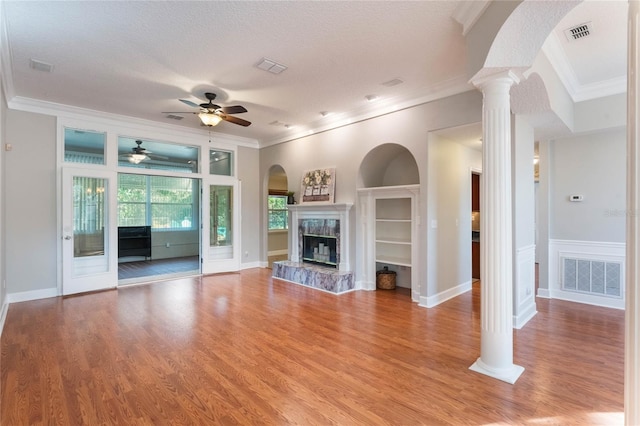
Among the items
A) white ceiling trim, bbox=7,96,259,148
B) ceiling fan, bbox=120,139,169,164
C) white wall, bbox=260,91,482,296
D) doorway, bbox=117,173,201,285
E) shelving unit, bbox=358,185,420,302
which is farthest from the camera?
doorway, bbox=117,173,201,285

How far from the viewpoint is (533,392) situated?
2406 millimetres

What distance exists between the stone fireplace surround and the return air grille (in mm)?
3412

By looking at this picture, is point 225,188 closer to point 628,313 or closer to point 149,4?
point 149,4

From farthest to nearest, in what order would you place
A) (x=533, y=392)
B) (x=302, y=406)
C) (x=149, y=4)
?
(x=149, y=4)
(x=533, y=392)
(x=302, y=406)

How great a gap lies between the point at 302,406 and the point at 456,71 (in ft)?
13.2

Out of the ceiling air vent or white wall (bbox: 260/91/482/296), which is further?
white wall (bbox: 260/91/482/296)

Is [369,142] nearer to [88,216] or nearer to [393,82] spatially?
[393,82]

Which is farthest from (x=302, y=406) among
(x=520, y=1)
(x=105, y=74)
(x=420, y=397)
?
(x=105, y=74)

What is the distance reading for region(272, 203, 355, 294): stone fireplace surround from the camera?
5520mm

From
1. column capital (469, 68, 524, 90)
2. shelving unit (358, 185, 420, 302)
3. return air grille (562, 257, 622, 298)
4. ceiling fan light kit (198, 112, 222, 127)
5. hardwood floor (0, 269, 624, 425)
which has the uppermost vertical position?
ceiling fan light kit (198, 112, 222, 127)

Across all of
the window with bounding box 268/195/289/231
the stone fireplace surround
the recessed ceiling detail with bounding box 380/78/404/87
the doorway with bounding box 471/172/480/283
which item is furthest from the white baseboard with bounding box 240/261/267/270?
the recessed ceiling detail with bounding box 380/78/404/87

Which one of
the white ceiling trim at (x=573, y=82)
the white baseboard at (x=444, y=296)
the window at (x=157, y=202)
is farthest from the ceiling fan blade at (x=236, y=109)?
the window at (x=157, y=202)

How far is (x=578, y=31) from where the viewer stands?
317 cm

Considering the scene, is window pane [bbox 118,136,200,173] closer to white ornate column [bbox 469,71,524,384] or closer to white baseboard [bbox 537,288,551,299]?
white ornate column [bbox 469,71,524,384]
